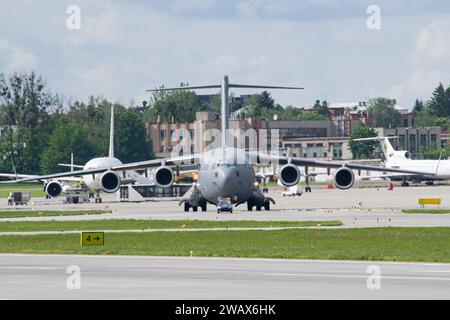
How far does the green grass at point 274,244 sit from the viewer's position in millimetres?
38531

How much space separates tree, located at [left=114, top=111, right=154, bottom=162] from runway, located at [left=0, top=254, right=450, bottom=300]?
445 feet

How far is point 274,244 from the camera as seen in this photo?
4341 cm

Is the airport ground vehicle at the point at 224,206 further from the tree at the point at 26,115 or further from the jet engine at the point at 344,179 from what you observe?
the tree at the point at 26,115

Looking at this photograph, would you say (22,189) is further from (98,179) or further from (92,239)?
(92,239)

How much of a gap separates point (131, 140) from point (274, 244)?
133785 millimetres

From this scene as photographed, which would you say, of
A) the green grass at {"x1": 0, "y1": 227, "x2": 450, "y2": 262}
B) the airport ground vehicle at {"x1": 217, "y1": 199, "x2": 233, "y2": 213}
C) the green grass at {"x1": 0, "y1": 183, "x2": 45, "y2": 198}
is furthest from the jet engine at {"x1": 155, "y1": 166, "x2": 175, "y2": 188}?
the green grass at {"x1": 0, "y1": 183, "x2": 45, "y2": 198}

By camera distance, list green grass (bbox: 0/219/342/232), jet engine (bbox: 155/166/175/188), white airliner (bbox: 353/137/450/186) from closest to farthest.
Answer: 1. green grass (bbox: 0/219/342/232)
2. jet engine (bbox: 155/166/175/188)
3. white airliner (bbox: 353/137/450/186)

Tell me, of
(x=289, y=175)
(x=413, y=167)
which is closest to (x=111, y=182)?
(x=289, y=175)

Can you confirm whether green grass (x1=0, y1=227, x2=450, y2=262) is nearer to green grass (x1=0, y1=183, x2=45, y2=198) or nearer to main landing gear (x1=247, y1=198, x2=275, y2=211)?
main landing gear (x1=247, y1=198, x2=275, y2=211)

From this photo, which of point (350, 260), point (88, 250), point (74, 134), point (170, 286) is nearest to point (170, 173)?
point (88, 250)

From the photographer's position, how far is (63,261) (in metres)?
37.4

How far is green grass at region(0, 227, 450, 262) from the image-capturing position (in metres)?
38.5
